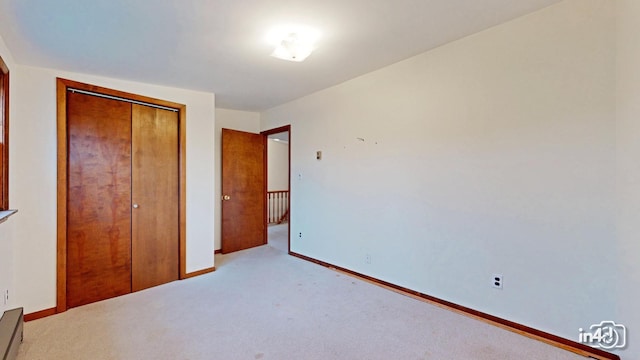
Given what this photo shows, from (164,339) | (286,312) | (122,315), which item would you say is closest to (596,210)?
(286,312)

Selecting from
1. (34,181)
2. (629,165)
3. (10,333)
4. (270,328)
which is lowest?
(270,328)

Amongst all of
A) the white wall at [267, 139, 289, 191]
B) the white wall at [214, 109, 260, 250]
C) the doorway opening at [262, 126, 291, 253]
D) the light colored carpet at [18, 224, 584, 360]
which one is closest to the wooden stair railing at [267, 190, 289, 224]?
the doorway opening at [262, 126, 291, 253]

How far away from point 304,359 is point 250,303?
1.04 metres

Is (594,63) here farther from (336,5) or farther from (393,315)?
(393,315)

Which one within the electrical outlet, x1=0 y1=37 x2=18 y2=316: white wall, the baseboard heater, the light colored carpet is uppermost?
x1=0 y1=37 x2=18 y2=316: white wall

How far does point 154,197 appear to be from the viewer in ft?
11.2

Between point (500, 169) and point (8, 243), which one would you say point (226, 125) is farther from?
point (500, 169)

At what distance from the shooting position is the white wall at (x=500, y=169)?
1942 millimetres

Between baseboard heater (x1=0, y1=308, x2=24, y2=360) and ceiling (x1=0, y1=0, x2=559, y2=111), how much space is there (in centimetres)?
207

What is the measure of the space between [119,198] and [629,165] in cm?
421

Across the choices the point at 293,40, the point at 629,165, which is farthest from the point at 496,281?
the point at 293,40

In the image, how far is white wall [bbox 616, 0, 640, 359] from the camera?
160cm

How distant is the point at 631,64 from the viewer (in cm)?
165

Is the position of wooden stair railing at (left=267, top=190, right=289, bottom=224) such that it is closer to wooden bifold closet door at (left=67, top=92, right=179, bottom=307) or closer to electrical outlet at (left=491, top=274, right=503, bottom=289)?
wooden bifold closet door at (left=67, top=92, right=179, bottom=307)
